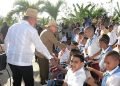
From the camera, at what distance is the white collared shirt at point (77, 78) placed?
5039 millimetres

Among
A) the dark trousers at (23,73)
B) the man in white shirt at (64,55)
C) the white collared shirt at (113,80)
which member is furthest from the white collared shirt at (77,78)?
the man in white shirt at (64,55)

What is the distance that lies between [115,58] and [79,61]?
0.79m

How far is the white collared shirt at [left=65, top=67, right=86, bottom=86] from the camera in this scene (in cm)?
504

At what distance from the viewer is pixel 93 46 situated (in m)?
7.55

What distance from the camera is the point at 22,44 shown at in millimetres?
6496

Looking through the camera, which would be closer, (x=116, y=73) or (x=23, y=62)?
(x=116, y=73)

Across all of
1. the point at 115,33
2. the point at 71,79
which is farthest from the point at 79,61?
the point at 115,33

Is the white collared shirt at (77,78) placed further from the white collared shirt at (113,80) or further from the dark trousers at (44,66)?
the dark trousers at (44,66)

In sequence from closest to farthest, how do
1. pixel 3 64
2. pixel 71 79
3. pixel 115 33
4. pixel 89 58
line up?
pixel 71 79 < pixel 89 58 < pixel 3 64 < pixel 115 33

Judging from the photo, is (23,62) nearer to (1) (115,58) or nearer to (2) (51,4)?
(1) (115,58)

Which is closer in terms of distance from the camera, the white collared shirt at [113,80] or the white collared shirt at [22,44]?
the white collared shirt at [113,80]

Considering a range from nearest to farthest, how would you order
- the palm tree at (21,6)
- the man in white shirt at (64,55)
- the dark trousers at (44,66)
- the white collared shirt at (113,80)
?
the white collared shirt at (113,80) → the man in white shirt at (64,55) → the dark trousers at (44,66) → the palm tree at (21,6)

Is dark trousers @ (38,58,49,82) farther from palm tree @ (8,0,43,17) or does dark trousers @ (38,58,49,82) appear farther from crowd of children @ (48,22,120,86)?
palm tree @ (8,0,43,17)

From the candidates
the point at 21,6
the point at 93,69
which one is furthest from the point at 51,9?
the point at 93,69
